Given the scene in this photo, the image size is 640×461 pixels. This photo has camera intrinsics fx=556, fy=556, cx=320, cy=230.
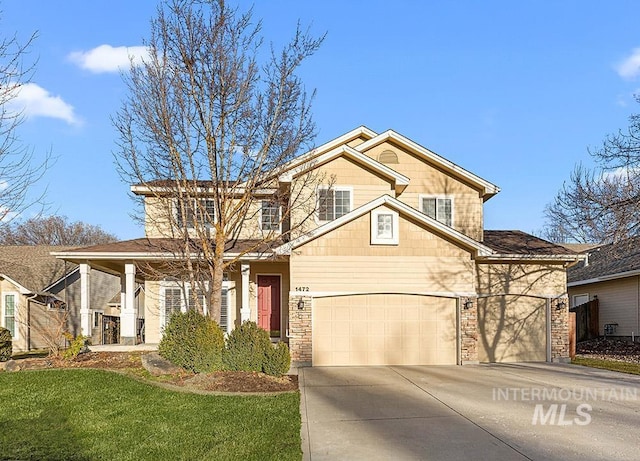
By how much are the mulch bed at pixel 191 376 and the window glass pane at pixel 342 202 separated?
640cm

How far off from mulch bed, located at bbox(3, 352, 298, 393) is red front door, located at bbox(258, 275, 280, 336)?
5346 mm

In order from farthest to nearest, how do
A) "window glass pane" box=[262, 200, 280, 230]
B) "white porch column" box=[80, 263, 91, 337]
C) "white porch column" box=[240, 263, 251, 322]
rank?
1. "window glass pane" box=[262, 200, 280, 230]
2. "white porch column" box=[240, 263, 251, 322]
3. "white porch column" box=[80, 263, 91, 337]

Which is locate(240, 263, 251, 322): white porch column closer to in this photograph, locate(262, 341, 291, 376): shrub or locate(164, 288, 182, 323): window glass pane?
locate(164, 288, 182, 323): window glass pane

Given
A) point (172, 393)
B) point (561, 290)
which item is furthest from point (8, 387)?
point (561, 290)

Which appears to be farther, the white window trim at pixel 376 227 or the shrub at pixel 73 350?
the white window trim at pixel 376 227

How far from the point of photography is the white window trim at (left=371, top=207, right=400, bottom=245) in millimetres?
15938

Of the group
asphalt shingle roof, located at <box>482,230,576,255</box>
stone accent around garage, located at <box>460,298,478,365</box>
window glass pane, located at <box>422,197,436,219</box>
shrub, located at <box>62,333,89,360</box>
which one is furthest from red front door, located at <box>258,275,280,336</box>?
asphalt shingle roof, located at <box>482,230,576,255</box>

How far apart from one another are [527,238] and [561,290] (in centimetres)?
282

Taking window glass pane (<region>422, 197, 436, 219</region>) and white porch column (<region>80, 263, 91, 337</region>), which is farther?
window glass pane (<region>422, 197, 436, 219</region>)

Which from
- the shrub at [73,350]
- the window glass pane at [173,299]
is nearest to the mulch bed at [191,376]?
the shrub at [73,350]

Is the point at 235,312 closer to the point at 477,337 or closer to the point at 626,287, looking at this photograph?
the point at 477,337

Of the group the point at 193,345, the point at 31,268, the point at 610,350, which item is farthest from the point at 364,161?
the point at 31,268

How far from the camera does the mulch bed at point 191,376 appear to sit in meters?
11.2

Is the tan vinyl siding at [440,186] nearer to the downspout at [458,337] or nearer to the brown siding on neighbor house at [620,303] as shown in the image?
the downspout at [458,337]
